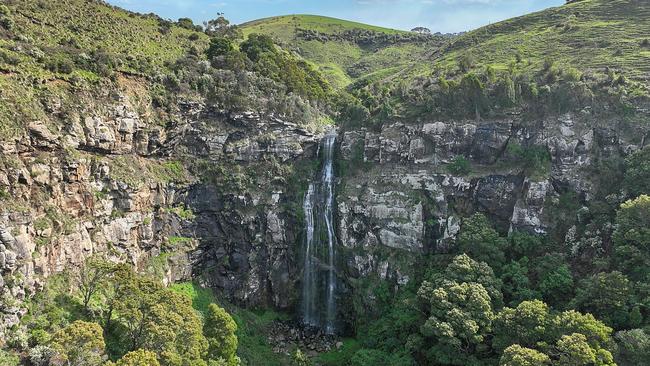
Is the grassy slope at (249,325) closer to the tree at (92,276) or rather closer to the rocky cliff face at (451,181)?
the tree at (92,276)

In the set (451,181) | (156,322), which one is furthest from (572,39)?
(156,322)

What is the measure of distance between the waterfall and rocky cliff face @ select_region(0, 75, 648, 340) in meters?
1.44

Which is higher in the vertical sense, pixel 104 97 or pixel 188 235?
pixel 104 97

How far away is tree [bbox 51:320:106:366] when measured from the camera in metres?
27.8

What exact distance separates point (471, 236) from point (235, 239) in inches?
1092

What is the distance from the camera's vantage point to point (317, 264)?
180ft

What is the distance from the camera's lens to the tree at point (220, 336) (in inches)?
1443

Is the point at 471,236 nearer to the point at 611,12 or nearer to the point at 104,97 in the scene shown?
the point at 104,97

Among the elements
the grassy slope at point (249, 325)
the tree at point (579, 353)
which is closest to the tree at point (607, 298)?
the tree at point (579, 353)

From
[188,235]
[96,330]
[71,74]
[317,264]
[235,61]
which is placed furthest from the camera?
[235,61]

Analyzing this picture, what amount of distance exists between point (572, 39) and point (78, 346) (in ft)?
251

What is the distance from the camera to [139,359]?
28.0m

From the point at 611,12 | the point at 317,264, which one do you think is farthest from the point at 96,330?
the point at 611,12

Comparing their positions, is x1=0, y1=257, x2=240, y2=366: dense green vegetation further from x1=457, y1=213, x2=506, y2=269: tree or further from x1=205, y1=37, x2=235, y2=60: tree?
x1=205, y1=37, x2=235, y2=60: tree
